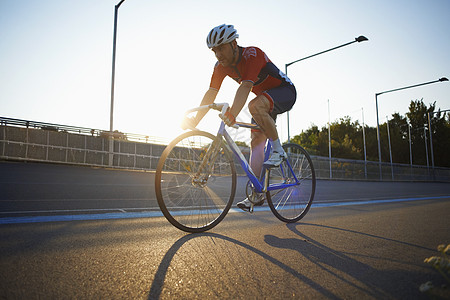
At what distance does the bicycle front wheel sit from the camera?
3113mm

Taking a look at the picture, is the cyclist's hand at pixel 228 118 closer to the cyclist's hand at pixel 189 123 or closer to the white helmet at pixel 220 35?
the cyclist's hand at pixel 189 123

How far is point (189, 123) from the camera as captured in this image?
3.46 meters

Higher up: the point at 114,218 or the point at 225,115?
the point at 225,115

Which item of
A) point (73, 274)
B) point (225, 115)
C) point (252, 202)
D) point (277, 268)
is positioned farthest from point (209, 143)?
point (73, 274)

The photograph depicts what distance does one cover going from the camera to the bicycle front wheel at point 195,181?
311 centimetres

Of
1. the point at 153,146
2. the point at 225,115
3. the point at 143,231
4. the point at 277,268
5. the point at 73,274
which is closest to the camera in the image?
the point at 73,274

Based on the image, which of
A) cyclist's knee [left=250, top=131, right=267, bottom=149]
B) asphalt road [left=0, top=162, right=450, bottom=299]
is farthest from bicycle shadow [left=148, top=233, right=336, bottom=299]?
cyclist's knee [left=250, top=131, right=267, bottom=149]

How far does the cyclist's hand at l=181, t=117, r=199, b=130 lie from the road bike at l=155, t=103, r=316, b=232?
2.8 inches

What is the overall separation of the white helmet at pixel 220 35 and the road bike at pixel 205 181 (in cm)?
68

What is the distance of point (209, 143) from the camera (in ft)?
11.9

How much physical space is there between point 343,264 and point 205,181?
1.68 m

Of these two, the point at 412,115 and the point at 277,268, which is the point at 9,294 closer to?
the point at 277,268

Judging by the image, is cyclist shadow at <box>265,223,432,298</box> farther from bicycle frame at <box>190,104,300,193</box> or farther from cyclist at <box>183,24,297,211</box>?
cyclist at <box>183,24,297,211</box>

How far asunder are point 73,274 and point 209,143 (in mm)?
2095
